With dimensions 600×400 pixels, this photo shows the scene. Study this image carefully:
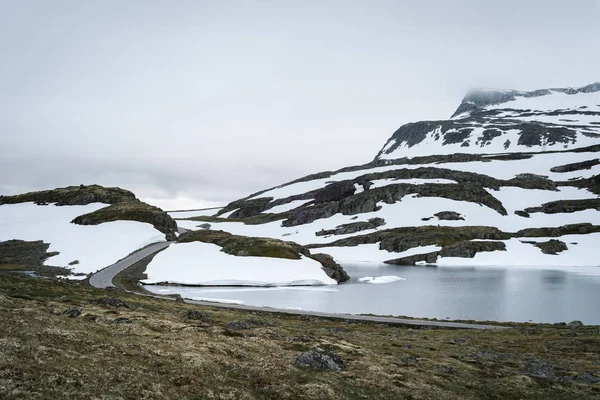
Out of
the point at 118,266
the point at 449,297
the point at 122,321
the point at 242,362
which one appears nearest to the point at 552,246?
the point at 449,297

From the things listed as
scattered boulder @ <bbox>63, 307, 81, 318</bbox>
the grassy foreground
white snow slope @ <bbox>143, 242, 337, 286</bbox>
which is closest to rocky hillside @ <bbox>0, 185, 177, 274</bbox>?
white snow slope @ <bbox>143, 242, 337, 286</bbox>

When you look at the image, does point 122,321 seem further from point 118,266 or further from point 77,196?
point 77,196

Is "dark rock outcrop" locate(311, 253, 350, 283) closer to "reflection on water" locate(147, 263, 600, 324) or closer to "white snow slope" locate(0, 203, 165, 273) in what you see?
"reflection on water" locate(147, 263, 600, 324)

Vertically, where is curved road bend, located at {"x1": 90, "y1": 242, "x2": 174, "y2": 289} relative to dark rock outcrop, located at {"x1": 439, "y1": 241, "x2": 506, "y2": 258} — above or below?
below

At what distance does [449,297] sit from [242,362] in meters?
71.5

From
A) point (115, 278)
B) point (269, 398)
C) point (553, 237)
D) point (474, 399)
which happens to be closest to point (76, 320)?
point (269, 398)

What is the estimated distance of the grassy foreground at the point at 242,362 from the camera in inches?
829

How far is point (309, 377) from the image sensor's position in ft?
90.2

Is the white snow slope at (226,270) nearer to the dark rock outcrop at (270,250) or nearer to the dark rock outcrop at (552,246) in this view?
the dark rock outcrop at (270,250)

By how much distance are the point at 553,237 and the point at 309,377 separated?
199808 mm

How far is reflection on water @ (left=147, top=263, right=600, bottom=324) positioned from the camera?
244 feet

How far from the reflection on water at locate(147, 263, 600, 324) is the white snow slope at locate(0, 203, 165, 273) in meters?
31.3

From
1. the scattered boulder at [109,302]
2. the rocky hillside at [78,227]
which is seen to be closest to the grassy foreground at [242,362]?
the scattered boulder at [109,302]

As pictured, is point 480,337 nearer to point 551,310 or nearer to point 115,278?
point 551,310
